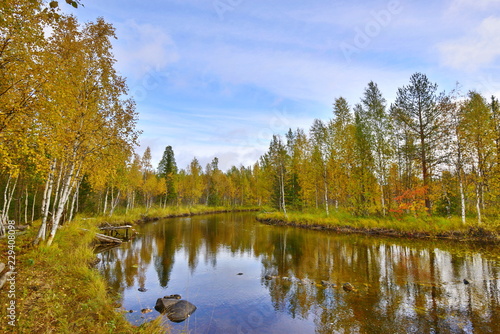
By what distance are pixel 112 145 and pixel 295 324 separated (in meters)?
13.3

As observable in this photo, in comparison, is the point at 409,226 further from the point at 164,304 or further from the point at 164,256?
the point at 164,304

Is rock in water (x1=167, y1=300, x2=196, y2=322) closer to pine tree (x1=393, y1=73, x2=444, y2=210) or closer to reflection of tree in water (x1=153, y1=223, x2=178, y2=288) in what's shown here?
reflection of tree in water (x1=153, y1=223, x2=178, y2=288)

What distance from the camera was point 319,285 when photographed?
11.4 meters

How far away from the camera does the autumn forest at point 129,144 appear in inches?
331

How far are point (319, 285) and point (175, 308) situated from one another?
256 inches

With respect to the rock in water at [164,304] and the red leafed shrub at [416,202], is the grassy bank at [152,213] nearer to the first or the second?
the rock in water at [164,304]

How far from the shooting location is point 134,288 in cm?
1164

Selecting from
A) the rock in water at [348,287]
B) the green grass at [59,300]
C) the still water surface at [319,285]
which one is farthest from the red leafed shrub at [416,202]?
the green grass at [59,300]

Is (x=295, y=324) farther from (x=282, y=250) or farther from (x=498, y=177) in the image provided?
(x=498, y=177)

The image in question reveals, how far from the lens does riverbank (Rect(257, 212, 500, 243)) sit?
19.4m

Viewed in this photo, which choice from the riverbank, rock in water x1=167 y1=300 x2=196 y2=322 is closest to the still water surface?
Result: rock in water x1=167 y1=300 x2=196 y2=322

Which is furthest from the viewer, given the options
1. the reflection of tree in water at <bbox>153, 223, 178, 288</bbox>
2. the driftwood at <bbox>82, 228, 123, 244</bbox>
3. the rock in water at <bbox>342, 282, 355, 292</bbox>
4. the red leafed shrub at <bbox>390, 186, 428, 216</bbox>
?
the red leafed shrub at <bbox>390, 186, 428, 216</bbox>

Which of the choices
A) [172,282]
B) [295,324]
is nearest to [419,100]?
[295,324]

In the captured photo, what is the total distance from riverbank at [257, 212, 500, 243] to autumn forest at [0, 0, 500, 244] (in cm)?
113
